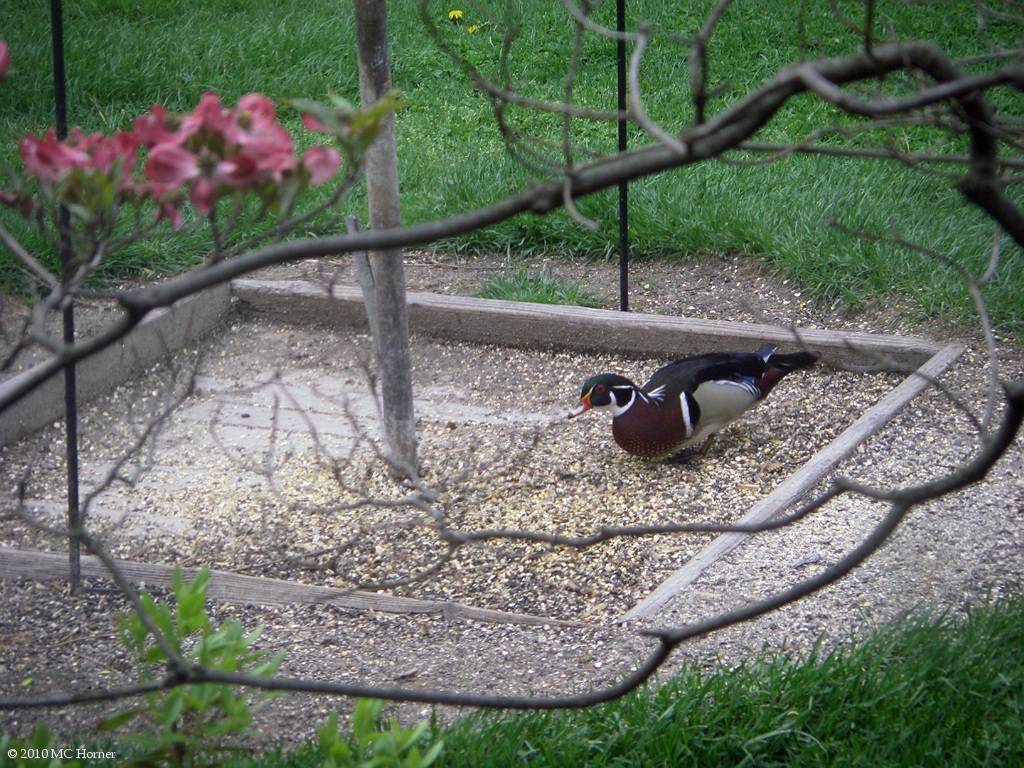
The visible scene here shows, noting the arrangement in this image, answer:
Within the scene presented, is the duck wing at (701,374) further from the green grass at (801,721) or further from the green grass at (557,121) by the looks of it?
the green grass at (801,721)

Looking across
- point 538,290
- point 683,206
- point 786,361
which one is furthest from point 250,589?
point 683,206

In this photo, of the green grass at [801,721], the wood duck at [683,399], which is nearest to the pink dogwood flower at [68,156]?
the green grass at [801,721]

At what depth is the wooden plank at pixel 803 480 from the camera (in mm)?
2605

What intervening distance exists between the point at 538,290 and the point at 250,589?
202 cm

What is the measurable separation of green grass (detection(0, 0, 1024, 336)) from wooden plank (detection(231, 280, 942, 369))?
1.32ft

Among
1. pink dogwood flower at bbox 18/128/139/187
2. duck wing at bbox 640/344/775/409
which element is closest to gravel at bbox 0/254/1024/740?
duck wing at bbox 640/344/775/409

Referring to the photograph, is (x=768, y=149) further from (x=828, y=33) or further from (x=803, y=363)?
(x=828, y=33)

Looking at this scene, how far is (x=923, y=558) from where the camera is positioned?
2.69m

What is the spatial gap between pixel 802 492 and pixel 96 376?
2.36 m

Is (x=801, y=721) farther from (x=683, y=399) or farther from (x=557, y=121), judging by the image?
(x=557, y=121)

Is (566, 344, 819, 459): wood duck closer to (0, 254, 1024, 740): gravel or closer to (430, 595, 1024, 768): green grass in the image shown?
(0, 254, 1024, 740): gravel

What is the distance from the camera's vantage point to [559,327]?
413 centimetres

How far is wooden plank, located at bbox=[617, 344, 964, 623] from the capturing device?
261 centimetres

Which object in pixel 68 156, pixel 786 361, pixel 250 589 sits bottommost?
pixel 250 589
